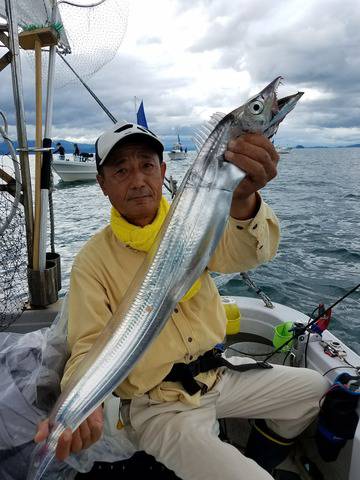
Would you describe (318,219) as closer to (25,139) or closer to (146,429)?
(25,139)

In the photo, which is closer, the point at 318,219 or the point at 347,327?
the point at 347,327

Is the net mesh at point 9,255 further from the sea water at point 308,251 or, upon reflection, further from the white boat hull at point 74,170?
the white boat hull at point 74,170

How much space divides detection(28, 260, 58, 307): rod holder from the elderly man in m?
2.22

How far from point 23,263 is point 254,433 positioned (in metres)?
3.26

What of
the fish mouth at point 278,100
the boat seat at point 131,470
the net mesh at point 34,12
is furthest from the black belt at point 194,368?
the net mesh at point 34,12

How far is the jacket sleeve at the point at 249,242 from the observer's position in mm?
2062

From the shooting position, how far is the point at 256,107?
4.73 ft

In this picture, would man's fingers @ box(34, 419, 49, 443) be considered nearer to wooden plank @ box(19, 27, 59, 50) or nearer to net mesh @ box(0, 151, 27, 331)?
net mesh @ box(0, 151, 27, 331)

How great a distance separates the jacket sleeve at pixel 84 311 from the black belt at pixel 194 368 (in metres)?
0.58

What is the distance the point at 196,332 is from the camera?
253 cm

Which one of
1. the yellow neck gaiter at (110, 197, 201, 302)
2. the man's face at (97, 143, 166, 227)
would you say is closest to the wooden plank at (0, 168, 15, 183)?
the man's face at (97, 143, 166, 227)

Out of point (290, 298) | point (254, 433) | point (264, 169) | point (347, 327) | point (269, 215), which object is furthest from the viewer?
point (290, 298)

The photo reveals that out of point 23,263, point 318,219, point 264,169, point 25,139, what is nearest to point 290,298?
point 23,263

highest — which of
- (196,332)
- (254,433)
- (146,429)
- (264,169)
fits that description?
(264,169)
